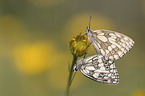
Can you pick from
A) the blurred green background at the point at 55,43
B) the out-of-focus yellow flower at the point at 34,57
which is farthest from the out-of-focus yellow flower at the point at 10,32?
the out-of-focus yellow flower at the point at 34,57

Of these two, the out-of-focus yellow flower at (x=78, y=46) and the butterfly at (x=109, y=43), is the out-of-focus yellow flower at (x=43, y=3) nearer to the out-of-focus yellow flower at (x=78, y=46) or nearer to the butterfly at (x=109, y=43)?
the butterfly at (x=109, y=43)

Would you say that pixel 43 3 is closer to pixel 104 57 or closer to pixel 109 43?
pixel 109 43

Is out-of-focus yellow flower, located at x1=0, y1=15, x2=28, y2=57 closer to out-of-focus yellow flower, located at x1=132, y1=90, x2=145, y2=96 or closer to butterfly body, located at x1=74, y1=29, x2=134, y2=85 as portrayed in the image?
butterfly body, located at x1=74, y1=29, x2=134, y2=85

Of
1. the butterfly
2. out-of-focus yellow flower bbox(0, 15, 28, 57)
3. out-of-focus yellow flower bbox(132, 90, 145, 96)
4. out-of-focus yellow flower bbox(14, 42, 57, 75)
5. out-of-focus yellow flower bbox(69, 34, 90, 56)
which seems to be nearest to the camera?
out-of-focus yellow flower bbox(69, 34, 90, 56)

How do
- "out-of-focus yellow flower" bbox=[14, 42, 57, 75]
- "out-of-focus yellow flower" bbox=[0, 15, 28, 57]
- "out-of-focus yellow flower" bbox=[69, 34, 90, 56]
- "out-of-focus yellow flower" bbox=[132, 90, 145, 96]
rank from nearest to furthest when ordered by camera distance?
"out-of-focus yellow flower" bbox=[69, 34, 90, 56], "out-of-focus yellow flower" bbox=[132, 90, 145, 96], "out-of-focus yellow flower" bbox=[14, 42, 57, 75], "out-of-focus yellow flower" bbox=[0, 15, 28, 57]

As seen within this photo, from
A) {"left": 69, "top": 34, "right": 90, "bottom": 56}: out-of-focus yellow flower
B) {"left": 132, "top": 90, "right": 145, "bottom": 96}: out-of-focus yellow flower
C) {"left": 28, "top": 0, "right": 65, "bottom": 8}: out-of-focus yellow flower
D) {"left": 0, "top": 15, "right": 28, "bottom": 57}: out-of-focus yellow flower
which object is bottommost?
{"left": 132, "top": 90, "right": 145, "bottom": 96}: out-of-focus yellow flower

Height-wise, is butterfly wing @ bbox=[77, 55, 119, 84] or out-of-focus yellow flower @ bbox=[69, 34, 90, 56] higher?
out-of-focus yellow flower @ bbox=[69, 34, 90, 56]

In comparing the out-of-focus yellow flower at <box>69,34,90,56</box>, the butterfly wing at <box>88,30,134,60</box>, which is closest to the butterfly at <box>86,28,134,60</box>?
the butterfly wing at <box>88,30,134,60</box>
